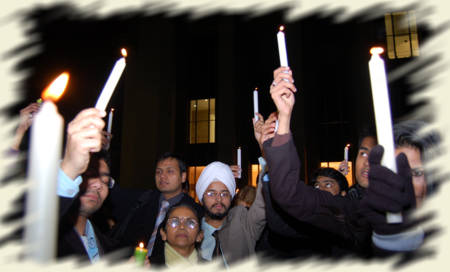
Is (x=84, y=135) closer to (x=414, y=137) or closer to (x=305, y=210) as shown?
(x=305, y=210)

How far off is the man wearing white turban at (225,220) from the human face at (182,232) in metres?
0.18

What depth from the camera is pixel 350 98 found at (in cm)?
1175

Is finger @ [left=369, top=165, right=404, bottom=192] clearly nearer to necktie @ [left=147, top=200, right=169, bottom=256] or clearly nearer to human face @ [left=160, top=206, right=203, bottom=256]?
human face @ [left=160, top=206, right=203, bottom=256]

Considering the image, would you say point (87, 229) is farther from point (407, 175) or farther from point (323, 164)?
point (323, 164)

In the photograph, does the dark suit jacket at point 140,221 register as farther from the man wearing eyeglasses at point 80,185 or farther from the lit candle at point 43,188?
the lit candle at point 43,188

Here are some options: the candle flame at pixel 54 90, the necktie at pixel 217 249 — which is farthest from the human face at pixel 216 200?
the candle flame at pixel 54 90

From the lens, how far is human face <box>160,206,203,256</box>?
2.58m

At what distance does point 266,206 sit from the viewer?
165cm

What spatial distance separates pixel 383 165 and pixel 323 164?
11464mm

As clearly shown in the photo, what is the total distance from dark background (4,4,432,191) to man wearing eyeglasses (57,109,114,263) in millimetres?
1318

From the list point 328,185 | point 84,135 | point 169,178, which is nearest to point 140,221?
point 169,178

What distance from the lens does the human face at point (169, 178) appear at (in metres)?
3.23

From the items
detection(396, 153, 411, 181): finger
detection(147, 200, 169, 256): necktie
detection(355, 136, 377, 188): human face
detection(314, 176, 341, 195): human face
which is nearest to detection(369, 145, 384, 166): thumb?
detection(396, 153, 411, 181): finger

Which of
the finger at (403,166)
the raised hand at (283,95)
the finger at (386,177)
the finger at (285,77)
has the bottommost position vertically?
the finger at (386,177)
